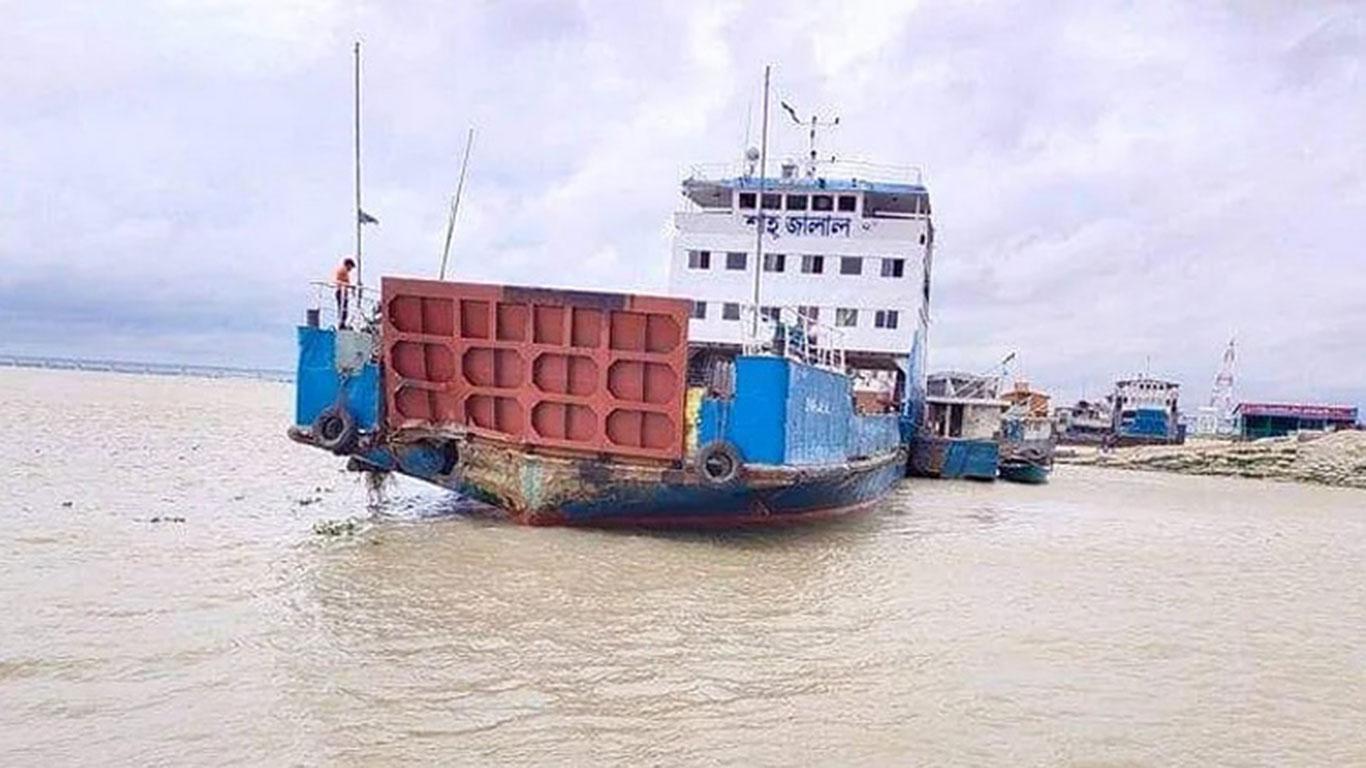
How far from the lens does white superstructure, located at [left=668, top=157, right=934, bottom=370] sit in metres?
20.6

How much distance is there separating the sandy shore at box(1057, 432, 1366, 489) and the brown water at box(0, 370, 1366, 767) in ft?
93.6

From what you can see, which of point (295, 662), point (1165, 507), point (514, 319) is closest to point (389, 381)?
point (514, 319)

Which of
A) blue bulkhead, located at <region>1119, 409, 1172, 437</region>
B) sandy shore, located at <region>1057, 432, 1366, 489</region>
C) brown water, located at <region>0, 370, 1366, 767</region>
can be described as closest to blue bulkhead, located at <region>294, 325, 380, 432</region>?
brown water, located at <region>0, 370, 1366, 767</region>

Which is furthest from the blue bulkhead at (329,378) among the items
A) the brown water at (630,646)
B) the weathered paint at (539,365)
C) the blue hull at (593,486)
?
the brown water at (630,646)

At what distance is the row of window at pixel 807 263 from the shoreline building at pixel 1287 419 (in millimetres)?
53296

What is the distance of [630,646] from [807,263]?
1541 centimetres

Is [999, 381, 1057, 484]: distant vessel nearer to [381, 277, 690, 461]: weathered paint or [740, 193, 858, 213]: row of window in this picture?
[740, 193, 858, 213]: row of window

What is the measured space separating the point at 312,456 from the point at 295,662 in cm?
1848

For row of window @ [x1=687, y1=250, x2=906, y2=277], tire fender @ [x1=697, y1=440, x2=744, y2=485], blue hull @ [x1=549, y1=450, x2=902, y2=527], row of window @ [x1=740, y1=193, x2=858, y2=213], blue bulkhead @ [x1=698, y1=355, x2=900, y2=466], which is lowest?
blue hull @ [x1=549, y1=450, x2=902, y2=527]

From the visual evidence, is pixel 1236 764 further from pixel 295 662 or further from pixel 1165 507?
pixel 1165 507

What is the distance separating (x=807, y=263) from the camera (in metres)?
21.1

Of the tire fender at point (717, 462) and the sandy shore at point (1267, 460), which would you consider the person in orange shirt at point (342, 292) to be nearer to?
the tire fender at point (717, 462)

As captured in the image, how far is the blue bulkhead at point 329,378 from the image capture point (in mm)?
11961

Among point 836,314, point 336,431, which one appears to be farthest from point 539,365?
point 836,314
